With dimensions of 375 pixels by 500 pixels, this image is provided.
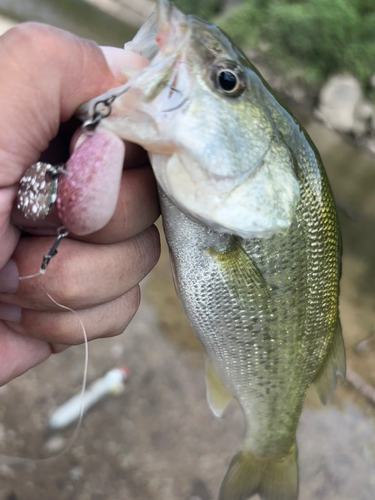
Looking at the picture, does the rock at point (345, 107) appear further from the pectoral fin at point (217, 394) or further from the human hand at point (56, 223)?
the human hand at point (56, 223)

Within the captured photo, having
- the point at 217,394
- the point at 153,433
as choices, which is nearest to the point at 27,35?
the point at 217,394

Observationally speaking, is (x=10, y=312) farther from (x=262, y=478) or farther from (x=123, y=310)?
(x=262, y=478)

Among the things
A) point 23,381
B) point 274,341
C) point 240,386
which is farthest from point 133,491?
point 274,341

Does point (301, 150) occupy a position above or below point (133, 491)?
above

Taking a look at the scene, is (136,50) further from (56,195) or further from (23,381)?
(23,381)

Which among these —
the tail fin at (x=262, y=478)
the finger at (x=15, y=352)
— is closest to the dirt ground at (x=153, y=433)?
the tail fin at (x=262, y=478)
